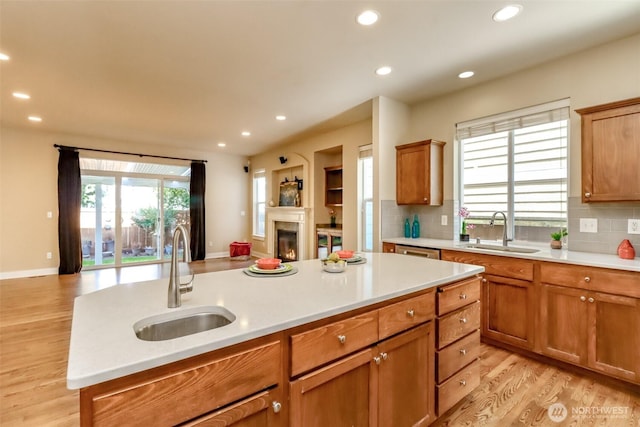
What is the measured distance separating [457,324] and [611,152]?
6.50ft

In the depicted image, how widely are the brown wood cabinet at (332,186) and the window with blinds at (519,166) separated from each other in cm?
264

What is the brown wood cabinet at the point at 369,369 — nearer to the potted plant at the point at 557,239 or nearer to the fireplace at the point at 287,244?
the potted plant at the point at 557,239

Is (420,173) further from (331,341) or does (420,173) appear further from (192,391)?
(192,391)

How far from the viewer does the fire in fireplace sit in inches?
255

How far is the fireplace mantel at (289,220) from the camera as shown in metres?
6.12

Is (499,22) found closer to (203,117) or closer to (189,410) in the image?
(189,410)

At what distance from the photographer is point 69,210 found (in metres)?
5.64

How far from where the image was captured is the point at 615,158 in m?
2.37

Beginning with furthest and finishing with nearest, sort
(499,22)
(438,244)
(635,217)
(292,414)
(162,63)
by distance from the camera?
1. (438,244)
2. (162,63)
3. (635,217)
4. (499,22)
5. (292,414)

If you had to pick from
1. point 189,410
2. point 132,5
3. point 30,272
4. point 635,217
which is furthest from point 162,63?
point 30,272

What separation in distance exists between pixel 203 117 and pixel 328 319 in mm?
4360

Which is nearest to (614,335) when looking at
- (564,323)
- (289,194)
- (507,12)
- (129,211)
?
(564,323)

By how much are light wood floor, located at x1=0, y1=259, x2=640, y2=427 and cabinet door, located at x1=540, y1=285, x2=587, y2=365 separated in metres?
0.19

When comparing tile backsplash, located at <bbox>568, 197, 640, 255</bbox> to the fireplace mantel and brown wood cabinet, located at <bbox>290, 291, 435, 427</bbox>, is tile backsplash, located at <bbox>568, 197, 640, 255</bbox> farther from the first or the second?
the fireplace mantel
